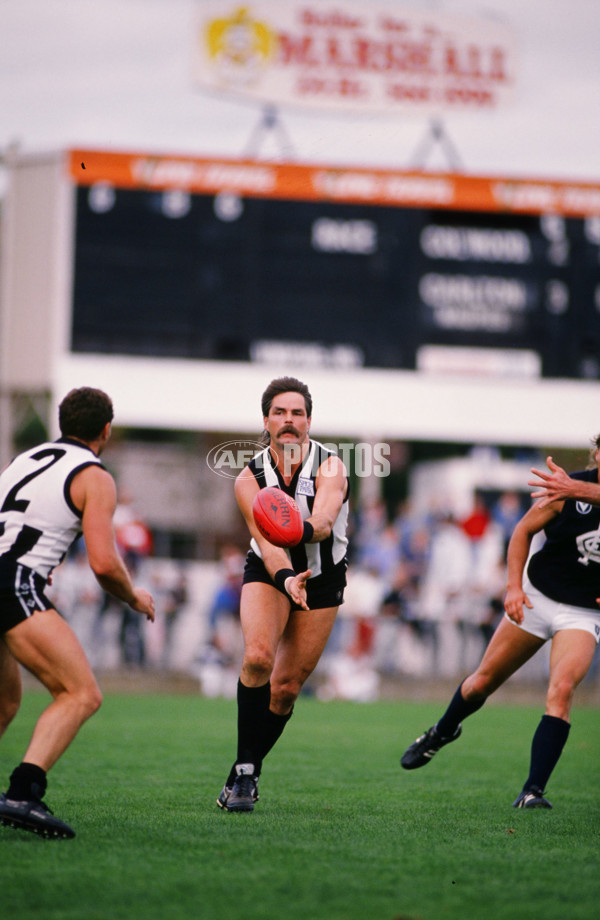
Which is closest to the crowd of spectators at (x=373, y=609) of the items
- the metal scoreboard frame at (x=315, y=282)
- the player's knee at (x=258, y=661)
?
the metal scoreboard frame at (x=315, y=282)

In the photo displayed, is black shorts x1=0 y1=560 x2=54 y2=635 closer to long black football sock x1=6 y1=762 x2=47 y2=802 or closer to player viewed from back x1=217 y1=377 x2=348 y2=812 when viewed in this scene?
long black football sock x1=6 y1=762 x2=47 y2=802

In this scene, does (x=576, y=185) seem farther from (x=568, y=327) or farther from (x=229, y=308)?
(x=229, y=308)

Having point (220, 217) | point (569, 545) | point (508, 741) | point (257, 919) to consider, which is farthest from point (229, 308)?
point (257, 919)

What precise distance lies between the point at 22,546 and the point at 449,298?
13.2m

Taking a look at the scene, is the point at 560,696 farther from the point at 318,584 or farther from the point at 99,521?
the point at 99,521

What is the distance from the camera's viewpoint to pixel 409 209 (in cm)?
1700

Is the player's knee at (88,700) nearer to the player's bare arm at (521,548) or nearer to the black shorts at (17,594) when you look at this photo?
the black shorts at (17,594)

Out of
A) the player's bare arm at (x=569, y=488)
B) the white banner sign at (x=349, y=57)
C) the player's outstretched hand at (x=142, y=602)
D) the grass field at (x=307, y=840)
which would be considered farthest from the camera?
the white banner sign at (x=349, y=57)

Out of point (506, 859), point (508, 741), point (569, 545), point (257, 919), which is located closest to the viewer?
point (257, 919)

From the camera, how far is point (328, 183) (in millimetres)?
16891

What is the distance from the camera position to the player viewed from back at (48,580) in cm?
433

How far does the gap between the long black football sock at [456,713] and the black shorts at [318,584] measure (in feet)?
3.29

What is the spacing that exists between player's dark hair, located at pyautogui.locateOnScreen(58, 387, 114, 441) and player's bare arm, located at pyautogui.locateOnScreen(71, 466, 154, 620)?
0.82 ft

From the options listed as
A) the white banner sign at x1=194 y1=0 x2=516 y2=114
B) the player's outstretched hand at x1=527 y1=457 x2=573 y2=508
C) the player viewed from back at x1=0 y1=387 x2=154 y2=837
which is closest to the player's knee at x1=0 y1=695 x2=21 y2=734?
the player viewed from back at x1=0 y1=387 x2=154 y2=837
